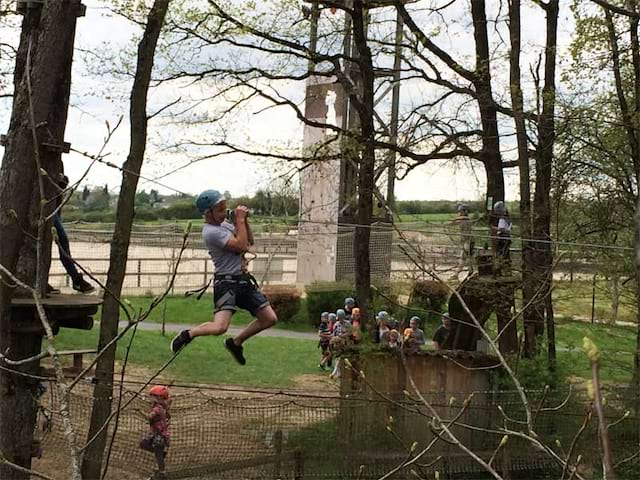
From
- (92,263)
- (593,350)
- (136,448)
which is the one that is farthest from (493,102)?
(92,263)

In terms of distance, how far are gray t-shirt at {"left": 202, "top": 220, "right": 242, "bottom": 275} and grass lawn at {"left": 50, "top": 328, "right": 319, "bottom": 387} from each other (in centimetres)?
720

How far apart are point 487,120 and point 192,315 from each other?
31.8ft

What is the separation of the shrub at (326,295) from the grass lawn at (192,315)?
638 millimetres

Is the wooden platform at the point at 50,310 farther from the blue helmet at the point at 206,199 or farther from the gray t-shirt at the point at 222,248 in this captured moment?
the blue helmet at the point at 206,199

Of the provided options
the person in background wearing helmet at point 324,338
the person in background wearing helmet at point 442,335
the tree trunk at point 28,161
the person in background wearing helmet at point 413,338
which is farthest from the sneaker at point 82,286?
the person in background wearing helmet at point 324,338

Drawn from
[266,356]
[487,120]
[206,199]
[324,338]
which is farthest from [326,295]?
[206,199]

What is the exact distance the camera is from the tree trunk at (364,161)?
11.3 meters

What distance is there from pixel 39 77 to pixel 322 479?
4.28m

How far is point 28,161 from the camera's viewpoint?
520cm

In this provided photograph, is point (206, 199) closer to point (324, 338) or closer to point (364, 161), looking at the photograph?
point (364, 161)

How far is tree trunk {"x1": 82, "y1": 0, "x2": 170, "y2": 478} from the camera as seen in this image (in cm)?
721

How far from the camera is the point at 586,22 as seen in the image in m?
9.88

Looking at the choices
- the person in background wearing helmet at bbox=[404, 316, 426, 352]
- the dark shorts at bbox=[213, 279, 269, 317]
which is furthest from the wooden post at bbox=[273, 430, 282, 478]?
the person in background wearing helmet at bbox=[404, 316, 426, 352]

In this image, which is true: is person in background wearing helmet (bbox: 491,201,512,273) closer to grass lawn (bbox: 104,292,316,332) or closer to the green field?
the green field
